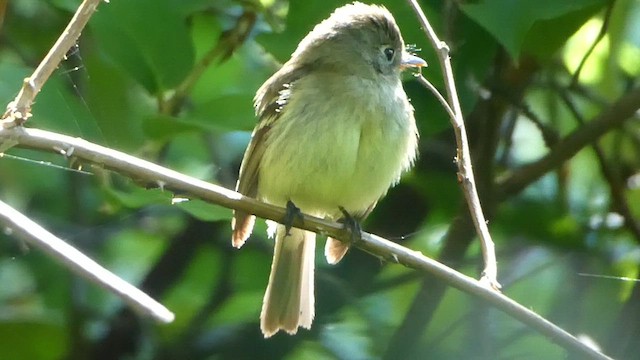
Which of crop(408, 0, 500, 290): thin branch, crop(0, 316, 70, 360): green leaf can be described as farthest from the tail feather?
crop(408, 0, 500, 290): thin branch

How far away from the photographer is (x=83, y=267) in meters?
1.62

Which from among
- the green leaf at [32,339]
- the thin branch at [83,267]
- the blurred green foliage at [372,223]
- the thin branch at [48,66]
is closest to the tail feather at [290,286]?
the blurred green foliage at [372,223]

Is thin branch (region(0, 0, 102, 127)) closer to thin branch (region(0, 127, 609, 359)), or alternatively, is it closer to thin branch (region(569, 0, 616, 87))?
thin branch (region(0, 127, 609, 359))

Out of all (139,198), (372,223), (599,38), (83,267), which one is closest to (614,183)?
(599,38)

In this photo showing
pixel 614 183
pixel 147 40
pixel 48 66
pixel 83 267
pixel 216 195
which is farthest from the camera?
pixel 614 183

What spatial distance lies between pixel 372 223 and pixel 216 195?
6.47ft

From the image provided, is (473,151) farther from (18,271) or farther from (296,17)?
(18,271)

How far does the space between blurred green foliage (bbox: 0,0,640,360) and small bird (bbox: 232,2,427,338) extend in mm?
161

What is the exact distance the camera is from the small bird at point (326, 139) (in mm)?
3506

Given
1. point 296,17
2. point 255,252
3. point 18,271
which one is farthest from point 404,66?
point 18,271

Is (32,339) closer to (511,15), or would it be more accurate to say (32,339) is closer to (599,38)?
(511,15)

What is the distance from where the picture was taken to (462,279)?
2.43 meters

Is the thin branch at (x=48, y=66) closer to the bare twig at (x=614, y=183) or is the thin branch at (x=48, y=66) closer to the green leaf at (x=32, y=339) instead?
the green leaf at (x=32, y=339)

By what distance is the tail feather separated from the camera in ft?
12.5
